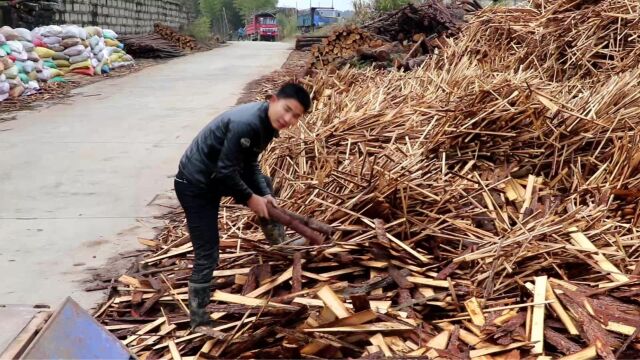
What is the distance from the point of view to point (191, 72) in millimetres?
15992

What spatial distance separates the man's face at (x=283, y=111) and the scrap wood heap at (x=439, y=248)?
871mm

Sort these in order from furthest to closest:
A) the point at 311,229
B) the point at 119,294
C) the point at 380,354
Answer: the point at 119,294 < the point at 311,229 < the point at 380,354

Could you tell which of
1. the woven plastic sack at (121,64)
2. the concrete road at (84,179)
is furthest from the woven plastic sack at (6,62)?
the woven plastic sack at (121,64)

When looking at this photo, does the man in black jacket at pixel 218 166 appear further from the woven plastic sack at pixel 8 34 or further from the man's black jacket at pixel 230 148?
the woven plastic sack at pixel 8 34

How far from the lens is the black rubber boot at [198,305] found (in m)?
3.10

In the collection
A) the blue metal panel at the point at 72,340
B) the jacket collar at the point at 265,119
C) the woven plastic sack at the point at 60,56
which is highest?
the jacket collar at the point at 265,119

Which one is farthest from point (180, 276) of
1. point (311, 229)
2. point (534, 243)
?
point (534, 243)

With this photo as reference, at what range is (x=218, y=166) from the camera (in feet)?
9.69

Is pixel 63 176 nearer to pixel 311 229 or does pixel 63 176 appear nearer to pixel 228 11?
pixel 311 229

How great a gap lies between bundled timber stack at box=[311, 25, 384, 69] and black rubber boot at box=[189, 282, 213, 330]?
30.5 ft

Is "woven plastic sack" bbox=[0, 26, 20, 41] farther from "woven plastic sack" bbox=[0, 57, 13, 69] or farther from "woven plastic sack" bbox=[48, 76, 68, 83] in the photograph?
"woven plastic sack" bbox=[48, 76, 68, 83]

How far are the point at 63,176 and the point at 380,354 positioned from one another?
14.7 feet

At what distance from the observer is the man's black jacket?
2943mm

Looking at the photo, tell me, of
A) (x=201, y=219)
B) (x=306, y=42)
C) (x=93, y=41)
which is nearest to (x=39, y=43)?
(x=93, y=41)
